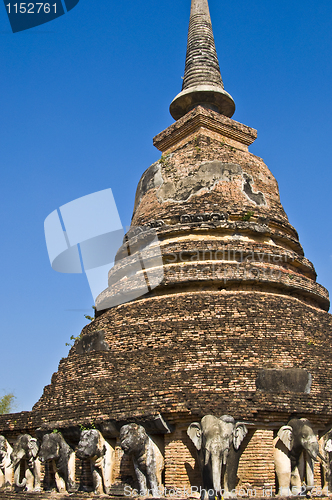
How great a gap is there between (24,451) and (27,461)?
0.32 m

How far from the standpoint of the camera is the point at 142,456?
27.6 ft

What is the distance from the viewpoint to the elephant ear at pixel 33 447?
396 inches

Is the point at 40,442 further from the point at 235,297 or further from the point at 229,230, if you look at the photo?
the point at 229,230

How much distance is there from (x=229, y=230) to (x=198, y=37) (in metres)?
10.2

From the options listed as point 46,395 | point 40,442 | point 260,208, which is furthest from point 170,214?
point 40,442

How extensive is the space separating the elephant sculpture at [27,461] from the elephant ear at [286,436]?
5.21m

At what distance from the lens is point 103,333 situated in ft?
36.2

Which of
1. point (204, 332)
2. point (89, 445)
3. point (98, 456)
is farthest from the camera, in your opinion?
point (204, 332)

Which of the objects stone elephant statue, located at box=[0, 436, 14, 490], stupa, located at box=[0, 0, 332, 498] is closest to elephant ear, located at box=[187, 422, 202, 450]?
stupa, located at box=[0, 0, 332, 498]

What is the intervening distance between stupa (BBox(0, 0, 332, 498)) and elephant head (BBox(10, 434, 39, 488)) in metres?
0.27

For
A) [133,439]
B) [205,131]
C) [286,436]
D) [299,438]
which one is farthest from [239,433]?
[205,131]

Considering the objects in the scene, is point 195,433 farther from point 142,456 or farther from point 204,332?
point 204,332

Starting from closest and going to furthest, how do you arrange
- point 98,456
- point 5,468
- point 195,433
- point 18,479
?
point 195,433
point 98,456
point 18,479
point 5,468

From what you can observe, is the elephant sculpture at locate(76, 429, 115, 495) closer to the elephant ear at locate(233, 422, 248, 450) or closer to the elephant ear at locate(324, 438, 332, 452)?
the elephant ear at locate(233, 422, 248, 450)
